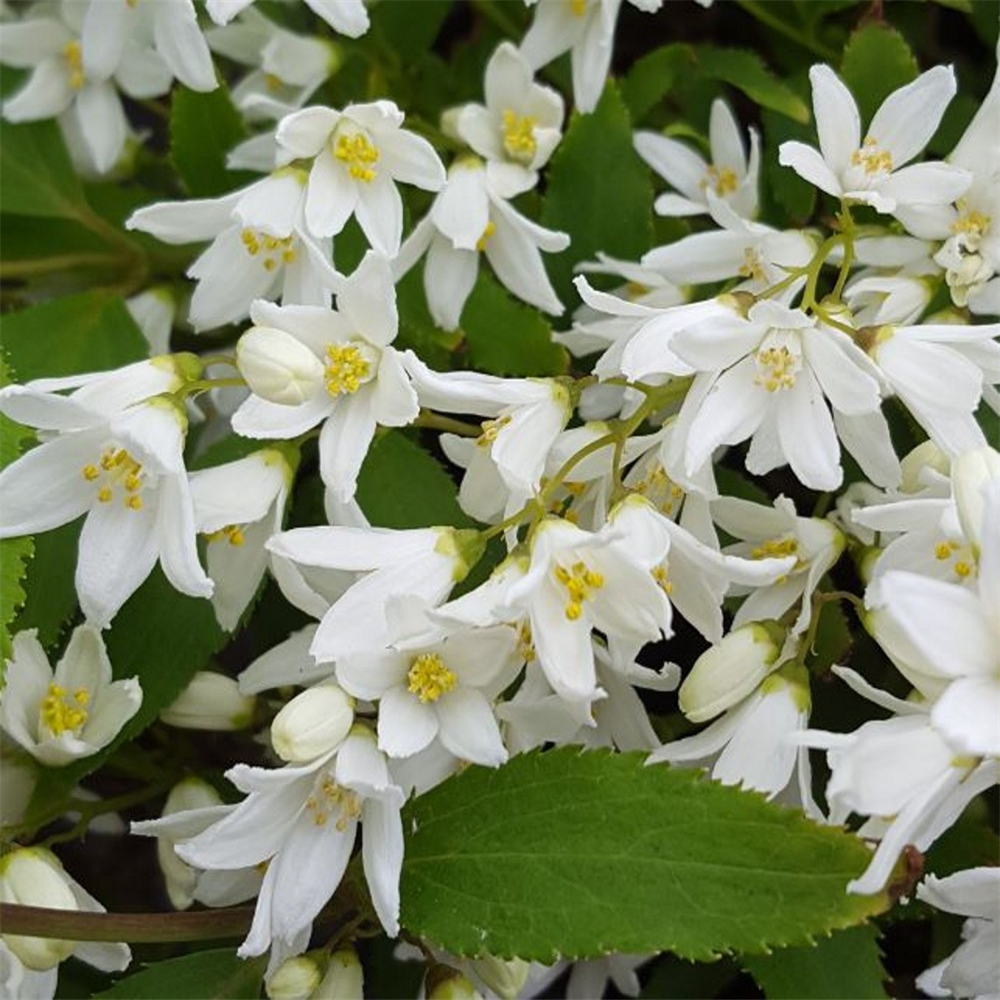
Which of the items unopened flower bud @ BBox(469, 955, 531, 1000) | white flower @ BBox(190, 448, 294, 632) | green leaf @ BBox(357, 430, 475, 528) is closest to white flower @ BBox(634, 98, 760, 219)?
green leaf @ BBox(357, 430, 475, 528)

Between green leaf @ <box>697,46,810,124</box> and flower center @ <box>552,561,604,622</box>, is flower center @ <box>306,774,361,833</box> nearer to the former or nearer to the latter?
flower center @ <box>552,561,604,622</box>

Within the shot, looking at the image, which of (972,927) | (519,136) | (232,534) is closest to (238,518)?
(232,534)

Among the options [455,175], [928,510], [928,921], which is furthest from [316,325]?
[928,921]

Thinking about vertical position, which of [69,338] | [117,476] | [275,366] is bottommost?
[69,338]

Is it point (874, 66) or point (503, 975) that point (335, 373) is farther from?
point (874, 66)

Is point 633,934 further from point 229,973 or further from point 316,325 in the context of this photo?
point 316,325
